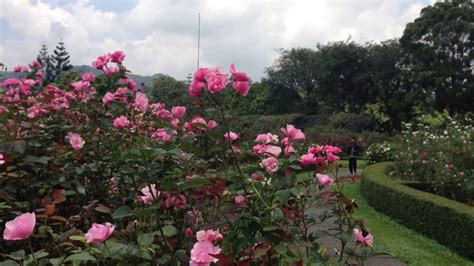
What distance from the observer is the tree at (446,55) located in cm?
2573

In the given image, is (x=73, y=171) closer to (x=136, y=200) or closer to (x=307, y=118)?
(x=136, y=200)

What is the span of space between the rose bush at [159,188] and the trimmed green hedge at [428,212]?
453 cm

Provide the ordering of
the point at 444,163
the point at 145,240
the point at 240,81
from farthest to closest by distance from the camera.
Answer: the point at 444,163
the point at 240,81
the point at 145,240

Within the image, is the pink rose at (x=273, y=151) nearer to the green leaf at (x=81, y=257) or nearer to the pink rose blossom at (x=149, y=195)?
the pink rose blossom at (x=149, y=195)

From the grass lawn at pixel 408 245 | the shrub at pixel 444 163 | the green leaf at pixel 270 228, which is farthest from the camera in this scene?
the shrub at pixel 444 163

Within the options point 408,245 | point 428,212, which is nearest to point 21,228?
point 408,245

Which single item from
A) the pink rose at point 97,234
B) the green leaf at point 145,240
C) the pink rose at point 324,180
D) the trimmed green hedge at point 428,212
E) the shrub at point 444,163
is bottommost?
the trimmed green hedge at point 428,212

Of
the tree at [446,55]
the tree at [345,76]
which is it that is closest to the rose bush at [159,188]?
the tree at [446,55]

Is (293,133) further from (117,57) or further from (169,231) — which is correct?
(117,57)

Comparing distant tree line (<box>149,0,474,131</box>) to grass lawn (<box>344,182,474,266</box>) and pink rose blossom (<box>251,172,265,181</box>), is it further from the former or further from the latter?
pink rose blossom (<box>251,172,265,181</box>)

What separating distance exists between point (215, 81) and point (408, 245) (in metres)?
5.64

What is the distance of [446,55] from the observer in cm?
2644

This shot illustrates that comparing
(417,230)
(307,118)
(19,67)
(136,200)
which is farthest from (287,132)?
(307,118)

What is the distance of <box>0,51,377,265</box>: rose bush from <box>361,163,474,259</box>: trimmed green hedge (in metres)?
4.53
